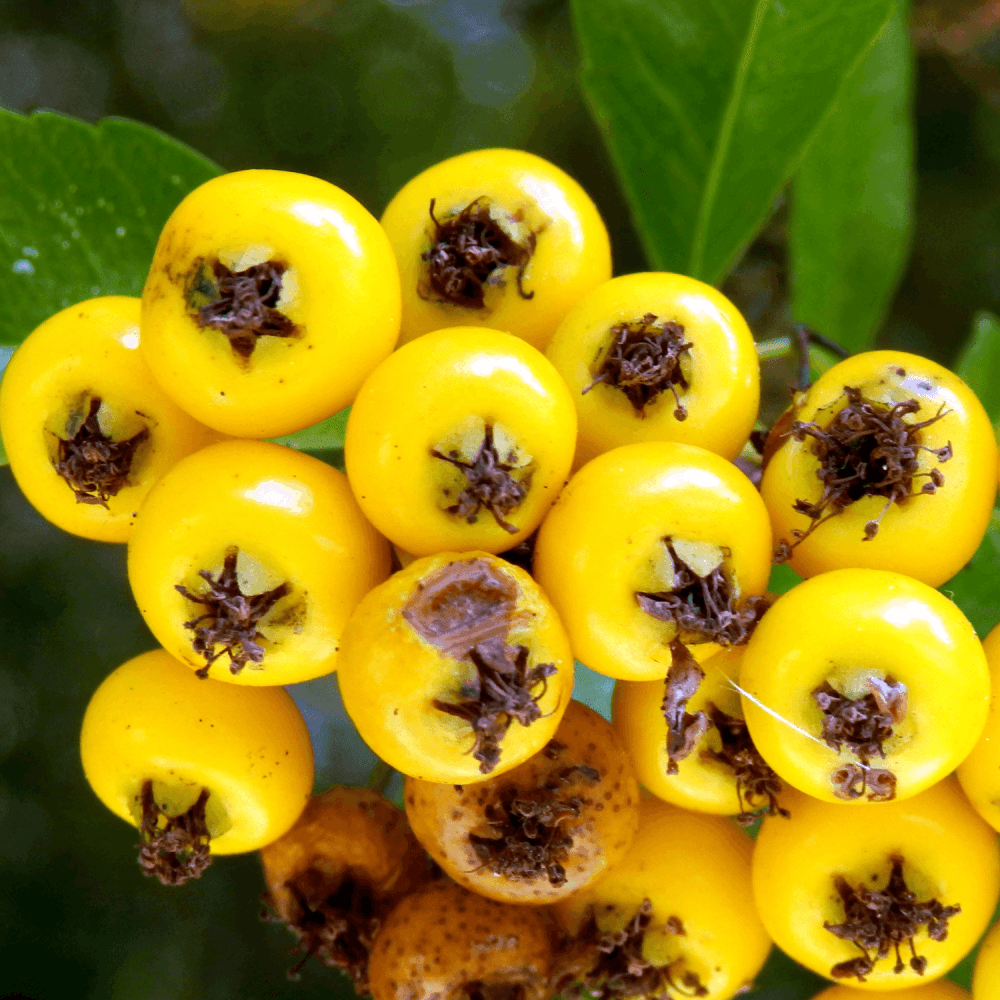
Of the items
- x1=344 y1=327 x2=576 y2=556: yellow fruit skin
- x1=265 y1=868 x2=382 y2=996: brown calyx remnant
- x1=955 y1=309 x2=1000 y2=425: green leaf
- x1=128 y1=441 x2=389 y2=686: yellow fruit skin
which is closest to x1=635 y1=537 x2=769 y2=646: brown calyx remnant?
x1=344 y1=327 x2=576 y2=556: yellow fruit skin

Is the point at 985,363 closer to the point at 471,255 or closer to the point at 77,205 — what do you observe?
the point at 471,255

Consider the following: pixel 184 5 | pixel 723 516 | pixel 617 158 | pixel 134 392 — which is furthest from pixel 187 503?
pixel 184 5

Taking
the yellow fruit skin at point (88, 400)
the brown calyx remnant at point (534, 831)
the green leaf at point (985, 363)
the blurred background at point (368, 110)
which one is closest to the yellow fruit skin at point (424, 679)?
the brown calyx remnant at point (534, 831)

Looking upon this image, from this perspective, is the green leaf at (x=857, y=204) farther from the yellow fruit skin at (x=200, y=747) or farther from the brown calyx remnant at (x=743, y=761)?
the yellow fruit skin at (x=200, y=747)

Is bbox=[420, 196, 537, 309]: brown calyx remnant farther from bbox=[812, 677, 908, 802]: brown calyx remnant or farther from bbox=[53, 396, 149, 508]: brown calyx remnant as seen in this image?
bbox=[812, 677, 908, 802]: brown calyx remnant

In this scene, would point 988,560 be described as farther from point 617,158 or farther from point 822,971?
point 617,158

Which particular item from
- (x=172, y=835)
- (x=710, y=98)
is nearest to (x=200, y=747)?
(x=172, y=835)
